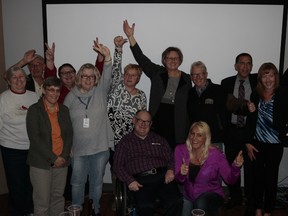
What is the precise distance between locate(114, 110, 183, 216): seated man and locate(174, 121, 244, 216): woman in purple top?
11 cm

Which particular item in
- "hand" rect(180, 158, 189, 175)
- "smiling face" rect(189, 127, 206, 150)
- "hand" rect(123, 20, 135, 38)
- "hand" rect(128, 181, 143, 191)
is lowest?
"hand" rect(128, 181, 143, 191)

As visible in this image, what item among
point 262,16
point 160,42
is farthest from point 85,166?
point 262,16

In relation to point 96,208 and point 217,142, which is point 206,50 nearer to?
point 217,142

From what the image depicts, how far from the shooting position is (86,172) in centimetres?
300

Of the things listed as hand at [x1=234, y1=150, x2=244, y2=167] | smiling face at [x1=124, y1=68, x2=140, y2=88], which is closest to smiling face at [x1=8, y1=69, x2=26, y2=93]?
smiling face at [x1=124, y1=68, x2=140, y2=88]

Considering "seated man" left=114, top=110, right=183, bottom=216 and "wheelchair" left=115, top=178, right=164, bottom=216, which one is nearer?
"wheelchair" left=115, top=178, right=164, bottom=216

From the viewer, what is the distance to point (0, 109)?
8.95ft

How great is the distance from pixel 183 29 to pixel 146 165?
1.82 metres

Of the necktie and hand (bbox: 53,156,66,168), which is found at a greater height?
the necktie

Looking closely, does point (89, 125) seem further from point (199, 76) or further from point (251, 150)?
point (251, 150)

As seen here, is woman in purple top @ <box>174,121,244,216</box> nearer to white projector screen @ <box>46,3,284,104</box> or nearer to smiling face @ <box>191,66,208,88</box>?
smiling face @ <box>191,66,208,88</box>

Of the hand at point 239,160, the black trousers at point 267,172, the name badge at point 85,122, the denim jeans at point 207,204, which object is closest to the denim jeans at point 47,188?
the name badge at point 85,122

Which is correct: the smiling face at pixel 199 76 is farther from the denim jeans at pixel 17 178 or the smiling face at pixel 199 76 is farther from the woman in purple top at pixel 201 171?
the denim jeans at pixel 17 178

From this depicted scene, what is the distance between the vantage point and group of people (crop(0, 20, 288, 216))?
8.82 ft
